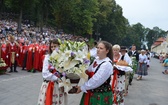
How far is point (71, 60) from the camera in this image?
3.80m

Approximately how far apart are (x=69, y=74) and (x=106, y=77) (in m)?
0.55

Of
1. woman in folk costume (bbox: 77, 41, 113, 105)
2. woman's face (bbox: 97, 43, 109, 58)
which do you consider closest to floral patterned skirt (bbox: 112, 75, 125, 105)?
woman in folk costume (bbox: 77, 41, 113, 105)

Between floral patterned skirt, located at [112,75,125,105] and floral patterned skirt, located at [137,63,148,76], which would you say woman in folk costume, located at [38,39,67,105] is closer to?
floral patterned skirt, located at [112,75,125,105]

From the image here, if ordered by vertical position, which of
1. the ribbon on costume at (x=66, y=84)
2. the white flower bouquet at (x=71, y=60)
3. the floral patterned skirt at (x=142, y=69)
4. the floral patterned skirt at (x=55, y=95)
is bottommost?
the floral patterned skirt at (x=142, y=69)

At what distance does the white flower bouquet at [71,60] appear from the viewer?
148 inches

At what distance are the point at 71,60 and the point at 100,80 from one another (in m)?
0.51

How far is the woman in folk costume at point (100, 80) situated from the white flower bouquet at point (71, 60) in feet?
0.49

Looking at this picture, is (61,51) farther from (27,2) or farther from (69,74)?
(27,2)

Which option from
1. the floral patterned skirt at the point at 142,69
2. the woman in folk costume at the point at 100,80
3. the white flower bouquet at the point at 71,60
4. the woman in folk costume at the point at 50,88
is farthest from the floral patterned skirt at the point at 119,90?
the floral patterned skirt at the point at 142,69

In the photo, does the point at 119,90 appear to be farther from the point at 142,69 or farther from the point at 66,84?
the point at 142,69

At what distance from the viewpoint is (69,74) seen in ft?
12.4

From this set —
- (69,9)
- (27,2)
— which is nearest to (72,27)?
(69,9)

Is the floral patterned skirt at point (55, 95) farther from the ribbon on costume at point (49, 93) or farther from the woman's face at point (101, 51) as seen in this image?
the woman's face at point (101, 51)

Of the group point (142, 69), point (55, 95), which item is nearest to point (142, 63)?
point (142, 69)
